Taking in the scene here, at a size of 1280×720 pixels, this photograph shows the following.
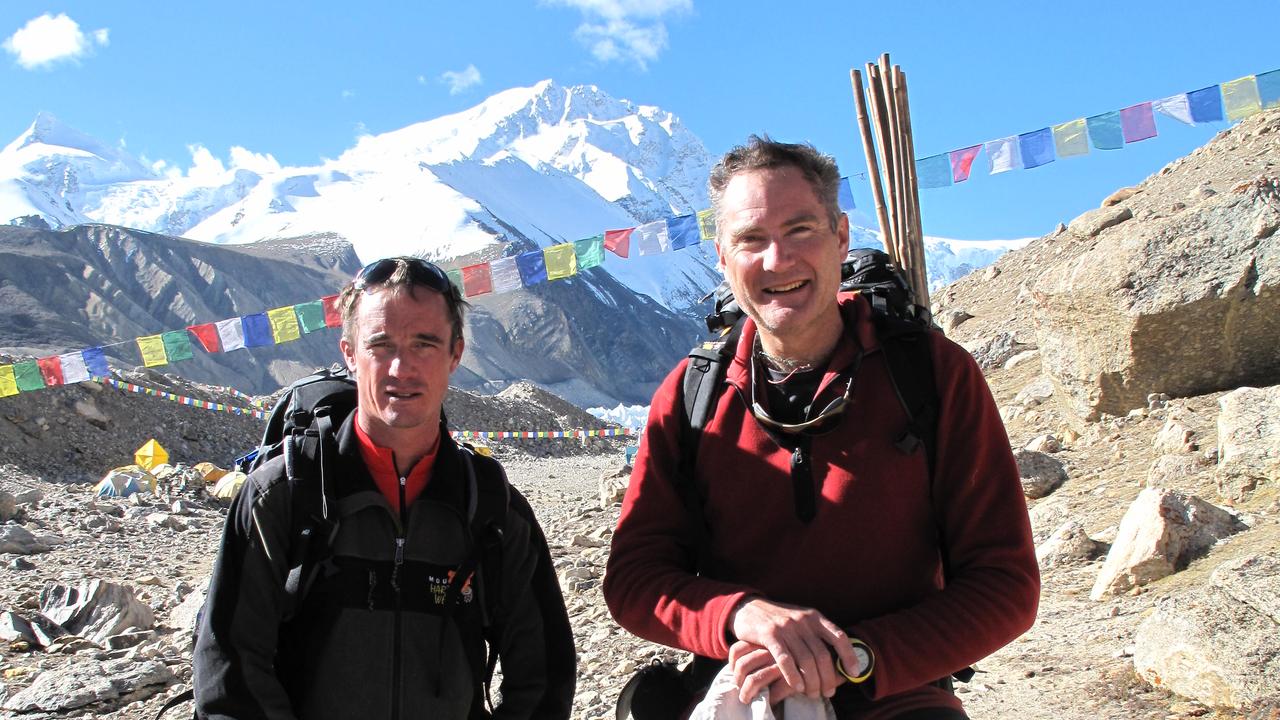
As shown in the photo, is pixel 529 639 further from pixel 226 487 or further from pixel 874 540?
pixel 226 487

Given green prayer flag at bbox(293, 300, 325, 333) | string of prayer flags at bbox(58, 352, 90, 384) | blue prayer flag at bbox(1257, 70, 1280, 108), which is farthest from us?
string of prayer flags at bbox(58, 352, 90, 384)

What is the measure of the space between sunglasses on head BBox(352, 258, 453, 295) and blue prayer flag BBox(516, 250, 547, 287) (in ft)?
37.7

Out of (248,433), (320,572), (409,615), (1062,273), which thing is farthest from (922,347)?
(248,433)

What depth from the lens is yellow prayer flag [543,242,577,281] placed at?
13891 mm

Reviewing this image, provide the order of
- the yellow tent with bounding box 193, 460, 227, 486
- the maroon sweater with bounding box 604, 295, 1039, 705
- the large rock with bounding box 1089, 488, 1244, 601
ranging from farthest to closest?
the yellow tent with bounding box 193, 460, 227, 486 → the large rock with bounding box 1089, 488, 1244, 601 → the maroon sweater with bounding box 604, 295, 1039, 705

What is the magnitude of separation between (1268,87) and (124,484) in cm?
1537

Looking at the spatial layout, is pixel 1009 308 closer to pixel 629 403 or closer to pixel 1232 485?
pixel 1232 485

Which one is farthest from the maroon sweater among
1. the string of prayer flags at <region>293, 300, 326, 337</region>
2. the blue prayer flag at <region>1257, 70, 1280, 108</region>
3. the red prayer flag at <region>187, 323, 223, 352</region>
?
the red prayer flag at <region>187, 323, 223, 352</region>

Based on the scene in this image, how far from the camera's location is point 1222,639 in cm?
281

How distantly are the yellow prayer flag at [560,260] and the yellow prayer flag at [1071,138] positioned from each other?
6.90 m

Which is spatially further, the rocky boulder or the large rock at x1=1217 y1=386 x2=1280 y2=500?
the rocky boulder

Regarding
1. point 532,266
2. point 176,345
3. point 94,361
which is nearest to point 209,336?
point 176,345

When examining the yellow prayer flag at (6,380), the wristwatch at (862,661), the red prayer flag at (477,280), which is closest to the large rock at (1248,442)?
the wristwatch at (862,661)

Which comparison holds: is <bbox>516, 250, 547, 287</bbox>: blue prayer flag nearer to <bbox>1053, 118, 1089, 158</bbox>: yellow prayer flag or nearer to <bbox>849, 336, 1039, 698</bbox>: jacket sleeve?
<bbox>1053, 118, 1089, 158</bbox>: yellow prayer flag
